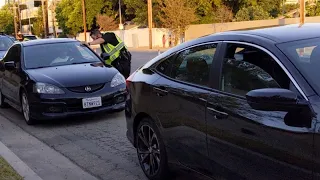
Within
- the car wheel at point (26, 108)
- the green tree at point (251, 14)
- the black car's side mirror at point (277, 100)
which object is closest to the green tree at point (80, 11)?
the green tree at point (251, 14)

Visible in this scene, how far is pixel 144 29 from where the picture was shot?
183 ft

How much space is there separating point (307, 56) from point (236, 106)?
64 centimetres

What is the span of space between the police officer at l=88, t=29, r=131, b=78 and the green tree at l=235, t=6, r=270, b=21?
1612 inches

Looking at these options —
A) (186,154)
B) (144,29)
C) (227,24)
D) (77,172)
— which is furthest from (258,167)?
(144,29)

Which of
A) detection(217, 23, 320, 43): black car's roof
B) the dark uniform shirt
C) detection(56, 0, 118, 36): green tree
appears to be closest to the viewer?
detection(217, 23, 320, 43): black car's roof

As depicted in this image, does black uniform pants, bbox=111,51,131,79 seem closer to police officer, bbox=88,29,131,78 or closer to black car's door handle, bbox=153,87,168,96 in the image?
police officer, bbox=88,29,131,78

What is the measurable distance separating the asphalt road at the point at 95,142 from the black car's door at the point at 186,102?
0.99 m

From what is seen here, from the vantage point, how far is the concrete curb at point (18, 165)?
16.7ft

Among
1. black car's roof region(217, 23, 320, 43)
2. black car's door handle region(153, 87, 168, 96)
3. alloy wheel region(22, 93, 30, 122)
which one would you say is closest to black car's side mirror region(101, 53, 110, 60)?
alloy wheel region(22, 93, 30, 122)

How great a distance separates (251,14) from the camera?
49625 mm

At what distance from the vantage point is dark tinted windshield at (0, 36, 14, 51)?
51.0ft

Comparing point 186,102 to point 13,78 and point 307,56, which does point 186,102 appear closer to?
point 307,56

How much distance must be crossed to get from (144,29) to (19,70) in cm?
4775

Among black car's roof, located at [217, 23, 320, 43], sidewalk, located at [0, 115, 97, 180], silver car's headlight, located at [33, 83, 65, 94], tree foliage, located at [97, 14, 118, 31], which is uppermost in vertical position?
tree foliage, located at [97, 14, 118, 31]
